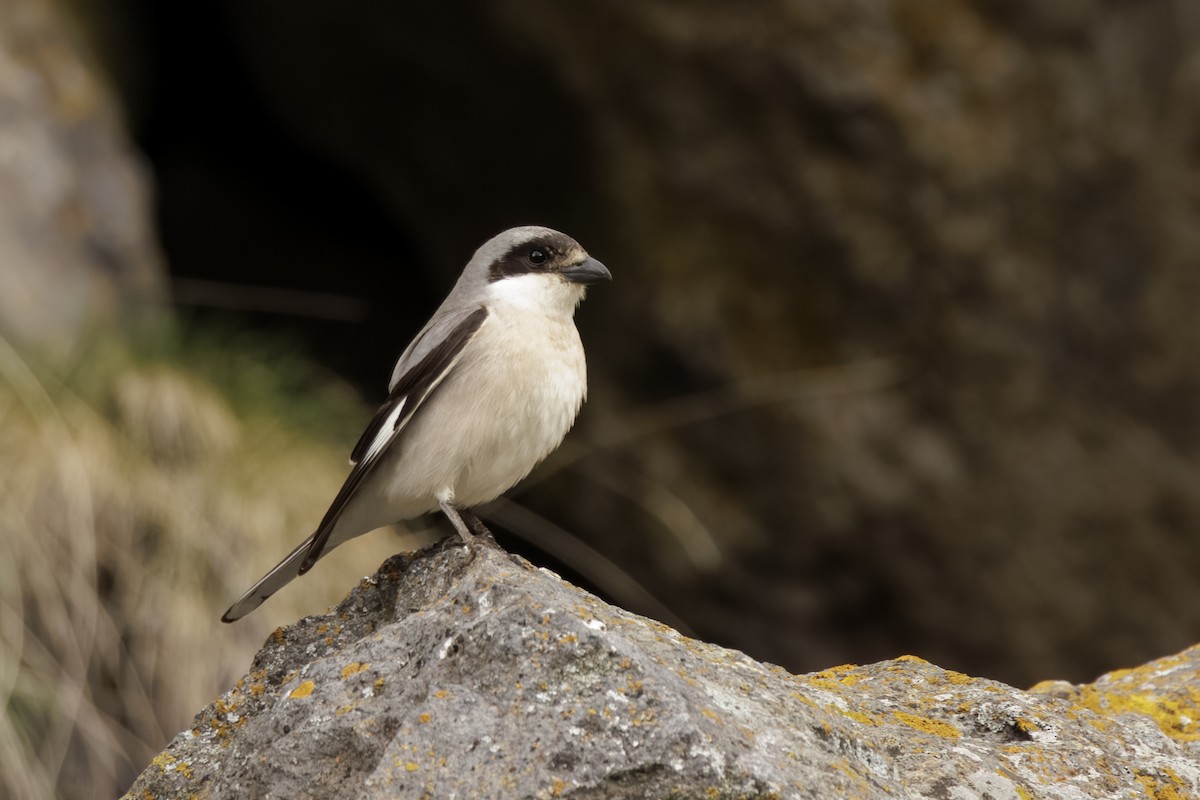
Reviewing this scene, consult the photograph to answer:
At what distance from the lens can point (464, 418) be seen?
395cm

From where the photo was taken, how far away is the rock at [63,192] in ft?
22.4

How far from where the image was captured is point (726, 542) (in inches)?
284

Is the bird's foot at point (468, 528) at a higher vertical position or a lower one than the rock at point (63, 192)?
lower

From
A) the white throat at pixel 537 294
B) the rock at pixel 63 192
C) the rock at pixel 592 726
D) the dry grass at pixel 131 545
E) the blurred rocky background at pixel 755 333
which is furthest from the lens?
the rock at pixel 63 192

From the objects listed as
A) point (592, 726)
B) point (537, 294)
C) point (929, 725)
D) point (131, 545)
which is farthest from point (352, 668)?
point (131, 545)

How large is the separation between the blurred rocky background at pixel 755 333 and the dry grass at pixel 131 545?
0.02 meters

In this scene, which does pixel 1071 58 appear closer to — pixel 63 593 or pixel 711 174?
pixel 711 174

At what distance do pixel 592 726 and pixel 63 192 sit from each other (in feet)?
18.1

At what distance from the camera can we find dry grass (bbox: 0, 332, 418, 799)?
5715mm

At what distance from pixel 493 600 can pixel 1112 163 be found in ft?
16.0

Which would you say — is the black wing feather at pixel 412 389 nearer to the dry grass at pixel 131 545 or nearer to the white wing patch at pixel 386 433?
the white wing patch at pixel 386 433

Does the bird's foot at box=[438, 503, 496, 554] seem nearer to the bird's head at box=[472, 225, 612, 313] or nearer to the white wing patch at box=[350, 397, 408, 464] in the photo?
the white wing patch at box=[350, 397, 408, 464]

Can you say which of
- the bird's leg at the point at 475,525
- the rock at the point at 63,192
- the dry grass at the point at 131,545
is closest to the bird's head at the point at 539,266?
the bird's leg at the point at 475,525

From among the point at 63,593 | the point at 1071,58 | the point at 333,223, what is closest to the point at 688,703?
the point at 63,593
